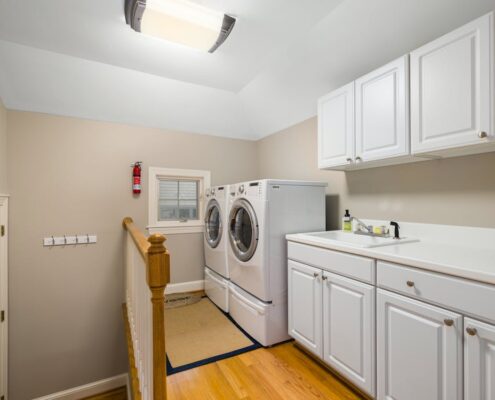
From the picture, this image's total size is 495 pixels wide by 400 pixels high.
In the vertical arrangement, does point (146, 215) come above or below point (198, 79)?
below

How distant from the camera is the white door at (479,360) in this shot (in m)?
0.98

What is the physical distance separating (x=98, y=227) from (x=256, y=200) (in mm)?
1812

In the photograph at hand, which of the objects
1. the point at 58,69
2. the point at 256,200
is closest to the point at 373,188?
the point at 256,200

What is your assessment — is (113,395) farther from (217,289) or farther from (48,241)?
(48,241)

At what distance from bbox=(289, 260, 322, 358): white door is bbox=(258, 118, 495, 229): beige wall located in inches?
30.9

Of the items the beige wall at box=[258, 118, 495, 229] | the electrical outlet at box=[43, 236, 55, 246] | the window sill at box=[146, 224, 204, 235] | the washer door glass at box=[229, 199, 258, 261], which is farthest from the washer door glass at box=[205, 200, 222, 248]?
the electrical outlet at box=[43, 236, 55, 246]

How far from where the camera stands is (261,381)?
1.74 m

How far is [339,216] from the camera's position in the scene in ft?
8.20

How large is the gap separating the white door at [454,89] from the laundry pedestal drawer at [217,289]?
2.14 meters

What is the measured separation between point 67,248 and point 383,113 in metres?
3.09

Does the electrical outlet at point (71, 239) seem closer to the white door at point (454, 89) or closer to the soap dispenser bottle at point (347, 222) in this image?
the soap dispenser bottle at point (347, 222)

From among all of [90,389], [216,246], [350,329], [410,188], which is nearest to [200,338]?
[216,246]

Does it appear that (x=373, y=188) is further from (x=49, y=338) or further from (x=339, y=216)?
(x=49, y=338)

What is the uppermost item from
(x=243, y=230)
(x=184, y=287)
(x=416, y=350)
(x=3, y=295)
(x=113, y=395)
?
(x=243, y=230)
